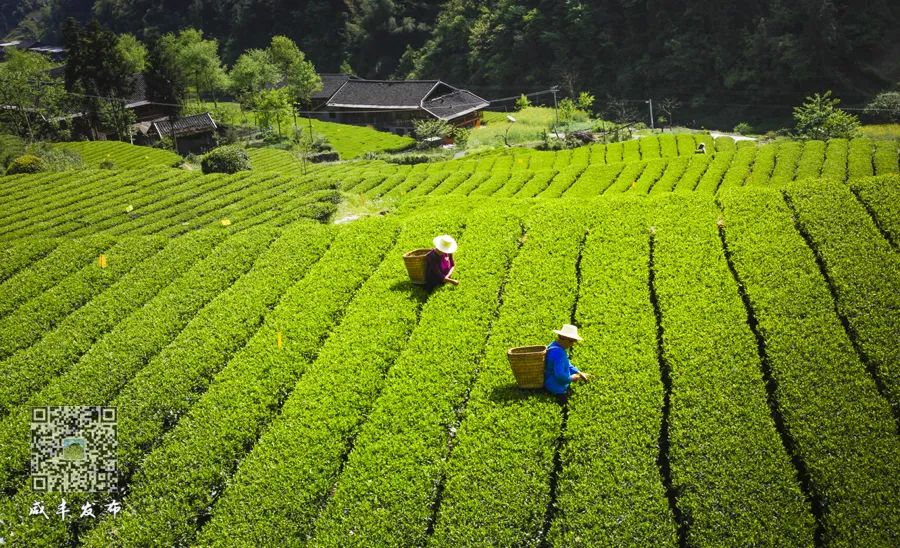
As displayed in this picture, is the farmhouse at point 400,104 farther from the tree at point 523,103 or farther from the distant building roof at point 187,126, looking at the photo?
the distant building roof at point 187,126

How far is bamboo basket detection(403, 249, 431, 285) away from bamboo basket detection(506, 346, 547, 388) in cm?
364

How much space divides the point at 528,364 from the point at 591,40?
7082 centimetres

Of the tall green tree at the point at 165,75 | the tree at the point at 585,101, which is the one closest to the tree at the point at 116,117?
the tall green tree at the point at 165,75

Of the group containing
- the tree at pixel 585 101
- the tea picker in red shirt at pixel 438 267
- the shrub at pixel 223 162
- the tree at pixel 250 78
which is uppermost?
the tree at pixel 250 78

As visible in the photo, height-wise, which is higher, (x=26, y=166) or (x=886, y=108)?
(x=886, y=108)

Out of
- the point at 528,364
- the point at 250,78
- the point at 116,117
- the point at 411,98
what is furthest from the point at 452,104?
the point at 528,364

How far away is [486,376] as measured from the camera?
33.7 feet

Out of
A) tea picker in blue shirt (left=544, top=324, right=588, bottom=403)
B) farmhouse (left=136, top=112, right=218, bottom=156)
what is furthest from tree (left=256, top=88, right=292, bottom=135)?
tea picker in blue shirt (left=544, top=324, right=588, bottom=403)

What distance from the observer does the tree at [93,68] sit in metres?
55.0

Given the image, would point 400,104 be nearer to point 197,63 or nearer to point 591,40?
point 197,63

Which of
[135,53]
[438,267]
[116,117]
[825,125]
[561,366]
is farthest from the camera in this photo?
[135,53]

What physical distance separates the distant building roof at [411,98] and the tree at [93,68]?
21.7 m

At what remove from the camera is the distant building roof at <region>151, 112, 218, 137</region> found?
188 feet

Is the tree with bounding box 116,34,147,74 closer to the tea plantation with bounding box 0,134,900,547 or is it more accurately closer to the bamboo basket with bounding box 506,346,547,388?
the tea plantation with bounding box 0,134,900,547
